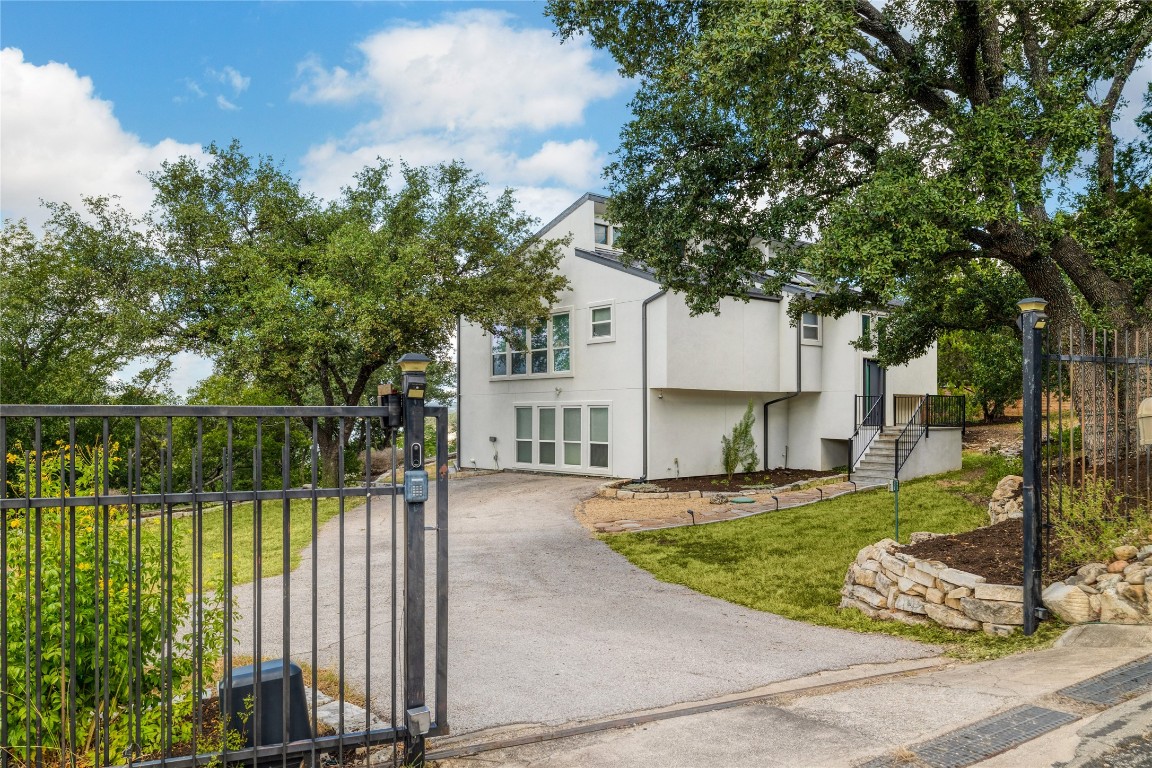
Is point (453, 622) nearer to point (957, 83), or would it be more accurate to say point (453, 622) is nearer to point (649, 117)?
point (649, 117)

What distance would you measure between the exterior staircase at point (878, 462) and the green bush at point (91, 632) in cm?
1616

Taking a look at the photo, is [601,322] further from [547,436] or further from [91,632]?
[91,632]

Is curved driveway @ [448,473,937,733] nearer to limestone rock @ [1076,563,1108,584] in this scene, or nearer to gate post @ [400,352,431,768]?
gate post @ [400,352,431,768]

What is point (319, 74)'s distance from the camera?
14.2 m

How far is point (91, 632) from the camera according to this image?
3539mm

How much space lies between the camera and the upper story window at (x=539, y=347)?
794 inches

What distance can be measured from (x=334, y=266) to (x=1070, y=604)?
607 inches

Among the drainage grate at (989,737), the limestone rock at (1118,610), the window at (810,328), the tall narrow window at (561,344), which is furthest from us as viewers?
the window at (810,328)

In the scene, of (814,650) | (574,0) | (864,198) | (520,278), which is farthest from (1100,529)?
(520,278)

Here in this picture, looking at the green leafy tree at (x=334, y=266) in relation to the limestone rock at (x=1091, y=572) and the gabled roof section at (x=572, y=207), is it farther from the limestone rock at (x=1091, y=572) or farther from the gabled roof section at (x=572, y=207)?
the limestone rock at (x=1091, y=572)

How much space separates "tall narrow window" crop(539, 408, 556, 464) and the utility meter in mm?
16433

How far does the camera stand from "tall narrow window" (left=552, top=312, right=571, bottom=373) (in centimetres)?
2006

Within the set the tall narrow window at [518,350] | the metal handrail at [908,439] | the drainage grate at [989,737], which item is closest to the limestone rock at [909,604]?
the drainage grate at [989,737]

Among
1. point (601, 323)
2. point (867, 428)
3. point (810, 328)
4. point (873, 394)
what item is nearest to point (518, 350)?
point (601, 323)
